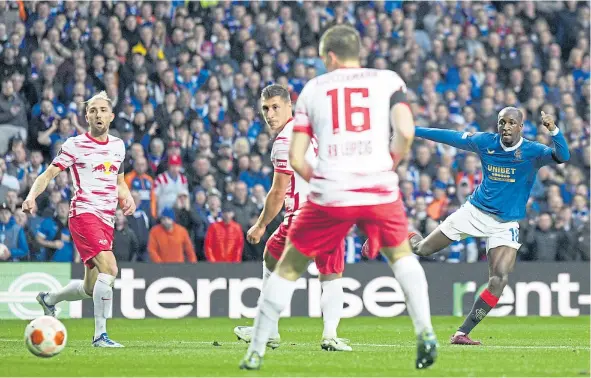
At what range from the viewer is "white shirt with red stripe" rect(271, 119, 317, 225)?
1080 centimetres

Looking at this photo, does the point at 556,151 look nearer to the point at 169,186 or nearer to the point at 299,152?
the point at 299,152

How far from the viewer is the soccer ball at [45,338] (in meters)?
10.1

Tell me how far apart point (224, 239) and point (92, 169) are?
6.68 m

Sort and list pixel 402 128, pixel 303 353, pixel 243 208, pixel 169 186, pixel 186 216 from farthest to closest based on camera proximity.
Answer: pixel 169 186, pixel 243 208, pixel 186 216, pixel 303 353, pixel 402 128

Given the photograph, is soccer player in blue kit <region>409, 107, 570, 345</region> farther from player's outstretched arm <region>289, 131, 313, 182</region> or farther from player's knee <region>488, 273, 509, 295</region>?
player's outstretched arm <region>289, 131, 313, 182</region>

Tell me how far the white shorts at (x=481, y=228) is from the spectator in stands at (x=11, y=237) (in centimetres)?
731

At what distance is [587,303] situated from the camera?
19.5 m

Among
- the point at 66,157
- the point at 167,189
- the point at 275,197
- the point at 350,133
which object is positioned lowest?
the point at 167,189

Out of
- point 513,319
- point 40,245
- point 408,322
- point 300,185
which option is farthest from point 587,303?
point 300,185

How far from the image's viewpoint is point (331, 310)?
11.3 metres

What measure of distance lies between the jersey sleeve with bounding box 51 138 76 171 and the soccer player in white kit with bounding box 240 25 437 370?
4233 millimetres

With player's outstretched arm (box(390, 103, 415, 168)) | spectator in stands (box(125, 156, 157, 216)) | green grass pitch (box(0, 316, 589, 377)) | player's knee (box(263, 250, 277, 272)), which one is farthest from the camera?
spectator in stands (box(125, 156, 157, 216))

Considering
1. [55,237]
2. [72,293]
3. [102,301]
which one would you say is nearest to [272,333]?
[102,301]

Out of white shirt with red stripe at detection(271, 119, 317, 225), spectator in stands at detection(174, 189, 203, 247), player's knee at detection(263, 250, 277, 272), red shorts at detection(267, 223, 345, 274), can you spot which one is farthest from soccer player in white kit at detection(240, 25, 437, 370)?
spectator in stands at detection(174, 189, 203, 247)
